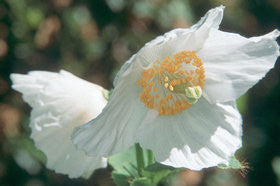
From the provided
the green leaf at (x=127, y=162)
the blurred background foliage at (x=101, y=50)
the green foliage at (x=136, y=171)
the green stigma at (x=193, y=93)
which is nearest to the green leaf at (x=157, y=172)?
the green foliage at (x=136, y=171)

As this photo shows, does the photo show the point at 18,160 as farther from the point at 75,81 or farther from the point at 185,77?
the point at 185,77

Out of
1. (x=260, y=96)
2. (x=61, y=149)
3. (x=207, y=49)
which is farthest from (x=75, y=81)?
(x=260, y=96)

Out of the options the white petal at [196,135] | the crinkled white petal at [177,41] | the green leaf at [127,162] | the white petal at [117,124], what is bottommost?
the green leaf at [127,162]

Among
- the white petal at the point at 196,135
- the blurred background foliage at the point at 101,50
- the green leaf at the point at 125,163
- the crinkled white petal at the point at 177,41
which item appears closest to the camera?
the crinkled white petal at the point at 177,41

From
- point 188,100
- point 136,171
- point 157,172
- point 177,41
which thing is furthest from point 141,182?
point 177,41

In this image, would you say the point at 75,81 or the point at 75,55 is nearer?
the point at 75,81

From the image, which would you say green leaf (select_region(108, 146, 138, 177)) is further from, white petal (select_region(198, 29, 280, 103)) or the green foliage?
white petal (select_region(198, 29, 280, 103))

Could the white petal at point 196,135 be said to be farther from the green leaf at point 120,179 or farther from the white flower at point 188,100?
the green leaf at point 120,179
